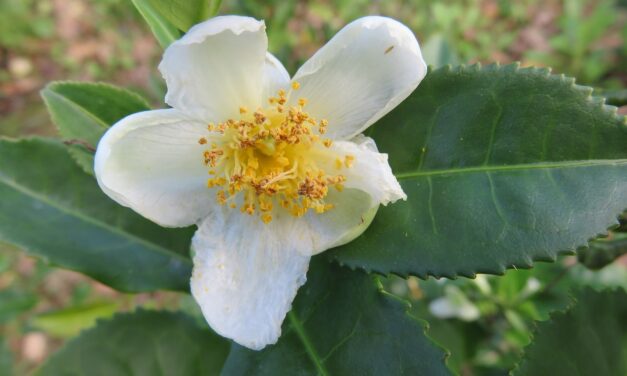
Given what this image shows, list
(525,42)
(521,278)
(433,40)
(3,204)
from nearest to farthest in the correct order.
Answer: (3,204) → (521,278) → (433,40) → (525,42)

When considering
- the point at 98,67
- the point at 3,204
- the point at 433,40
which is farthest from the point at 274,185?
the point at 98,67

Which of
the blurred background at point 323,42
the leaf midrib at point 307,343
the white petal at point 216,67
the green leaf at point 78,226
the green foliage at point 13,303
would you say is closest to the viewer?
the white petal at point 216,67

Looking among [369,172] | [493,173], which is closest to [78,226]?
[369,172]

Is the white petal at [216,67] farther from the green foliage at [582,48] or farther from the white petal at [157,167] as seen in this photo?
the green foliage at [582,48]

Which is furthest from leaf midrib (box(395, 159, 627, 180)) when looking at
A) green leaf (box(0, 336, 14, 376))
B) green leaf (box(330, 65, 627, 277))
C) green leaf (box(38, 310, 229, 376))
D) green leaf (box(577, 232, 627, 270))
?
green leaf (box(0, 336, 14, 376))

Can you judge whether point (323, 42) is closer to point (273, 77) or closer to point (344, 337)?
point (273, 77)

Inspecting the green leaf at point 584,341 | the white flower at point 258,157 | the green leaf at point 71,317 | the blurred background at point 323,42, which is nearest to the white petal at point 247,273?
the white flower at point 258,157

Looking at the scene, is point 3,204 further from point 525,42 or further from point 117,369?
point 525,42
